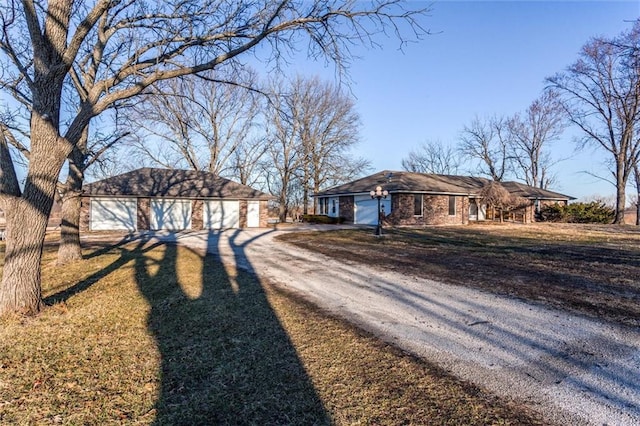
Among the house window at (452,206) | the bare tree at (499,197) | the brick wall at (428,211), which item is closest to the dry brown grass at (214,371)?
the brick wall at (428,211)

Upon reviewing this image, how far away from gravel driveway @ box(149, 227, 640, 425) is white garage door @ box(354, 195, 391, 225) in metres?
16.1

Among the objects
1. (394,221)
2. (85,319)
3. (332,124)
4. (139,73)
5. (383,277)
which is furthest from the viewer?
(332,124)

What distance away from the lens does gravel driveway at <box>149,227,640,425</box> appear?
101 inches

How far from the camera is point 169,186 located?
21188 mm

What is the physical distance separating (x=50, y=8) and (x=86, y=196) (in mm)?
16946

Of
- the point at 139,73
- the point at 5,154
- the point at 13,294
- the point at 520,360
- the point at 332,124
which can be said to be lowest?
→ the point at 520,360

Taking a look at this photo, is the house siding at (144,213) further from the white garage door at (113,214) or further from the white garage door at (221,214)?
the white garage door at (221,214)

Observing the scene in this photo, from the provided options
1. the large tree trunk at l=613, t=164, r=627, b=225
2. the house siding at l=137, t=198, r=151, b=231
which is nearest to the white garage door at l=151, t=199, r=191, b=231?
the house siding at l=137, t=198, r=151, b=231

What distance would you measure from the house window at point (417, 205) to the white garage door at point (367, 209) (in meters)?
1.80

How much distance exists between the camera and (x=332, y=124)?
30.2 meters

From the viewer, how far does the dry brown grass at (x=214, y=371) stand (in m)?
2.35

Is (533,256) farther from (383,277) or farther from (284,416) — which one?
(284,416)

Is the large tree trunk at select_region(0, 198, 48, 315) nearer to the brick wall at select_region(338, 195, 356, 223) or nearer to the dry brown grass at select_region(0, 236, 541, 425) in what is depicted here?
the dry brown grass at select_region(0, 236, 541, 425)

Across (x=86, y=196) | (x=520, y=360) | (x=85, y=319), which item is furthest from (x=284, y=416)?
(x=86, y=196)
